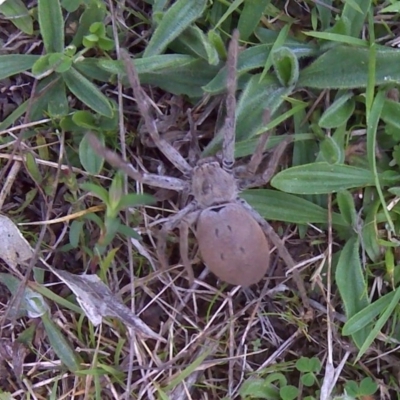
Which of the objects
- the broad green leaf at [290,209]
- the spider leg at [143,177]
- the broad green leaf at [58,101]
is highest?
the broad green leaf at [58,101]

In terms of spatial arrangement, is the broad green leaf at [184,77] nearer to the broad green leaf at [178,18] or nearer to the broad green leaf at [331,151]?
the broad green leaf at [178,18]

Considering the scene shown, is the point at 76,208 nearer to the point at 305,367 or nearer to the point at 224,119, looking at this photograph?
A: the point at 224,119

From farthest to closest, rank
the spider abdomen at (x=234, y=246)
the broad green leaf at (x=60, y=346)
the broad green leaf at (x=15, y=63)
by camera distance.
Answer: the broad green leaf at (x=60, y=346), the broad green leaf at (x=15, y=63), the spider abdomen at (x=234, y=246)

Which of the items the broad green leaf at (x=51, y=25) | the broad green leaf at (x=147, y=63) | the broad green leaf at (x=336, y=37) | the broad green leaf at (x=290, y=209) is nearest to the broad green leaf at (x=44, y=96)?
the broad green leaf at (x=51, y=25)

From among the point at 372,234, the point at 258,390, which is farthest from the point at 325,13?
the point at 258,390

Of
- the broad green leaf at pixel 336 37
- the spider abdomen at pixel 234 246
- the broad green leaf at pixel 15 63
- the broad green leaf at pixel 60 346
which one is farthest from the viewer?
the broad green leaf at pixel 60 346

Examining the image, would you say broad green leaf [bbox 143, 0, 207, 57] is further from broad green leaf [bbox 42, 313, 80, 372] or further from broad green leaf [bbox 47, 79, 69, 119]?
broad green leaf [bbox 42, 313, 80, 372]

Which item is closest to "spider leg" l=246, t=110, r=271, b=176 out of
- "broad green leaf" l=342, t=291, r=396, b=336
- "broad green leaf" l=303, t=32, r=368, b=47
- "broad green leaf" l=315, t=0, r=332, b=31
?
"broad green leaf" l=303, t=32, r=368, b=47

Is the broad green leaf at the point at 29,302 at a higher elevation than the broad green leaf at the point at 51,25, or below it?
below
